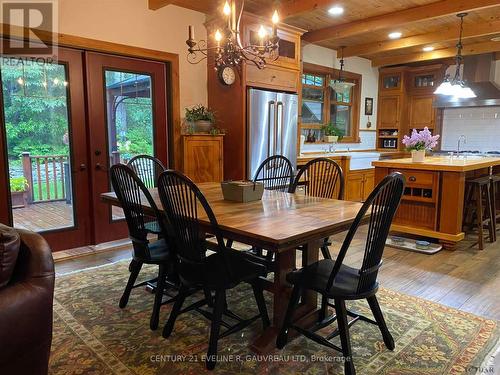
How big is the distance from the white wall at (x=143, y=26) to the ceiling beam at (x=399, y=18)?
1850mm

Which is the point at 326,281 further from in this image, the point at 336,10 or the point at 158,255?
the point at 336,10

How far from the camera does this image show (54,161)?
3633 millimetres

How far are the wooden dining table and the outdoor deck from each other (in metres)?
1.40

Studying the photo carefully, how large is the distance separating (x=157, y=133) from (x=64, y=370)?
9.35 ft

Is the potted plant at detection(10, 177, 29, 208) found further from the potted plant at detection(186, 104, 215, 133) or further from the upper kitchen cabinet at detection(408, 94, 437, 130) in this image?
the upper kitchen cabinet at detection(408, 94, 437, 130)

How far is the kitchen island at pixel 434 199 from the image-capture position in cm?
373

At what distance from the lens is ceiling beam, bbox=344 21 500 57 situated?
501cm

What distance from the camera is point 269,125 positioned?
448 cm

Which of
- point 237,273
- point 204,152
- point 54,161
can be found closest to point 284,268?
point 237,273

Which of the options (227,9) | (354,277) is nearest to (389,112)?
(227,9)

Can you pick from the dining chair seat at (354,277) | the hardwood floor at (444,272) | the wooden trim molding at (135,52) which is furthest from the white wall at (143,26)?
the dining chair seat at (354,277)

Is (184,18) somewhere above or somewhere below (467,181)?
above

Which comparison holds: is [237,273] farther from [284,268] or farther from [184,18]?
[184,18]

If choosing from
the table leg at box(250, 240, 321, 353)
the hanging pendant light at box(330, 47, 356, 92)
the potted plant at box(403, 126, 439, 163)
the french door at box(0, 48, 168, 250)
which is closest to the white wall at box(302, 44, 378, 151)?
the hanging pendant light at box(330, 47, 356, 92)
